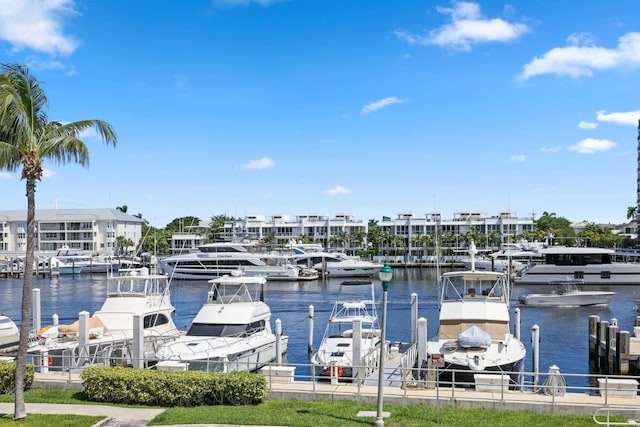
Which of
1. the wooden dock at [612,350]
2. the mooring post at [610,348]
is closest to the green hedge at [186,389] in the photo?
the wooden dock at [612,350]

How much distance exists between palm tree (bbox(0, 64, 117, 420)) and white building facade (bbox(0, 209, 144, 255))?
152 meters

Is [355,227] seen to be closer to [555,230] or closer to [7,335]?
[555,230]

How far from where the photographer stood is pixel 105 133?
19391 mm

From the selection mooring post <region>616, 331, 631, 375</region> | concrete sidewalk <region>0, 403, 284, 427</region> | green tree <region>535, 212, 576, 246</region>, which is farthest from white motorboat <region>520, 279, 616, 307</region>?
green tree <region>535, 212, 576, 246</region>

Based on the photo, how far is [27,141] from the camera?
59.9ft

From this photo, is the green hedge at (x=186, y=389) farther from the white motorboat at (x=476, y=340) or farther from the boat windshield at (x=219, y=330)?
the boat windshield at (x=219, y=330)

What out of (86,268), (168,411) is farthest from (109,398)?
(86,268)

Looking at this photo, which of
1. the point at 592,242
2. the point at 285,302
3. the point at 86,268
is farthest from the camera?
the point at 592,242

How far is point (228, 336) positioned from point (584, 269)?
2980 inches

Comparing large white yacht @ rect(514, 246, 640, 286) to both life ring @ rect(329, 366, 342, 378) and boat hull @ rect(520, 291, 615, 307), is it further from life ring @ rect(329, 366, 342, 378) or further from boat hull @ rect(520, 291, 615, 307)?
life ring @ rect(329, 366, 342, 378)

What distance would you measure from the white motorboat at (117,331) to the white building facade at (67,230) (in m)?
133

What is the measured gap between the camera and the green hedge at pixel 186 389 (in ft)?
65.0

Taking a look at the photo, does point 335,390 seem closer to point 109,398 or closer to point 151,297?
point 109,398

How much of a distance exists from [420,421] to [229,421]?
532 cm
